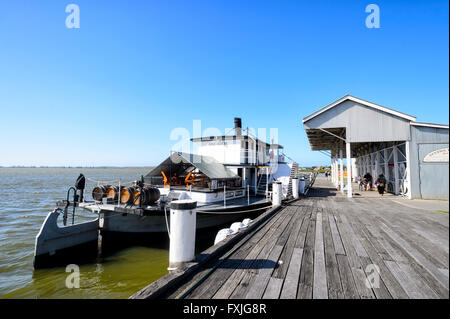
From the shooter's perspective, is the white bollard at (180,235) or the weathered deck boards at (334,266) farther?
the white bollard at (180,235)

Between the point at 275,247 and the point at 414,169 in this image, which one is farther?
the point at 414,169

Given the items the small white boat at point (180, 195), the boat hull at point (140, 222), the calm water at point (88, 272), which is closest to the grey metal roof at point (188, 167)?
the small white boat at point (180, 195)

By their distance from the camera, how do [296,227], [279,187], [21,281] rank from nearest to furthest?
[296,227], [21,281], [279,187]

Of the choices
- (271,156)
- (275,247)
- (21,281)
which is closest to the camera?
(275,247)

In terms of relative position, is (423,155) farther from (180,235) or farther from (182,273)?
(182,273)

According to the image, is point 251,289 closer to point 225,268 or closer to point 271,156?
point 225,268

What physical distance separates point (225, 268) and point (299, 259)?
4.81ft

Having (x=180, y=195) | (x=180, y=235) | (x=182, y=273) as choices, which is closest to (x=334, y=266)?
(x=182, y=273)

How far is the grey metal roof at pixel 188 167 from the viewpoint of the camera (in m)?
10.3

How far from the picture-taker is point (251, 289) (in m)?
2.76

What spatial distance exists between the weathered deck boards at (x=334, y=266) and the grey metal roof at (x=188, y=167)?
19.1ft

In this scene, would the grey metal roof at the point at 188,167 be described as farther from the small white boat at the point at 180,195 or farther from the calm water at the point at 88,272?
the calm water at the point at 88,272

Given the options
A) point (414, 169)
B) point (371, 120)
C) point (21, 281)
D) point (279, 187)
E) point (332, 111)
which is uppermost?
point (332, 111)
